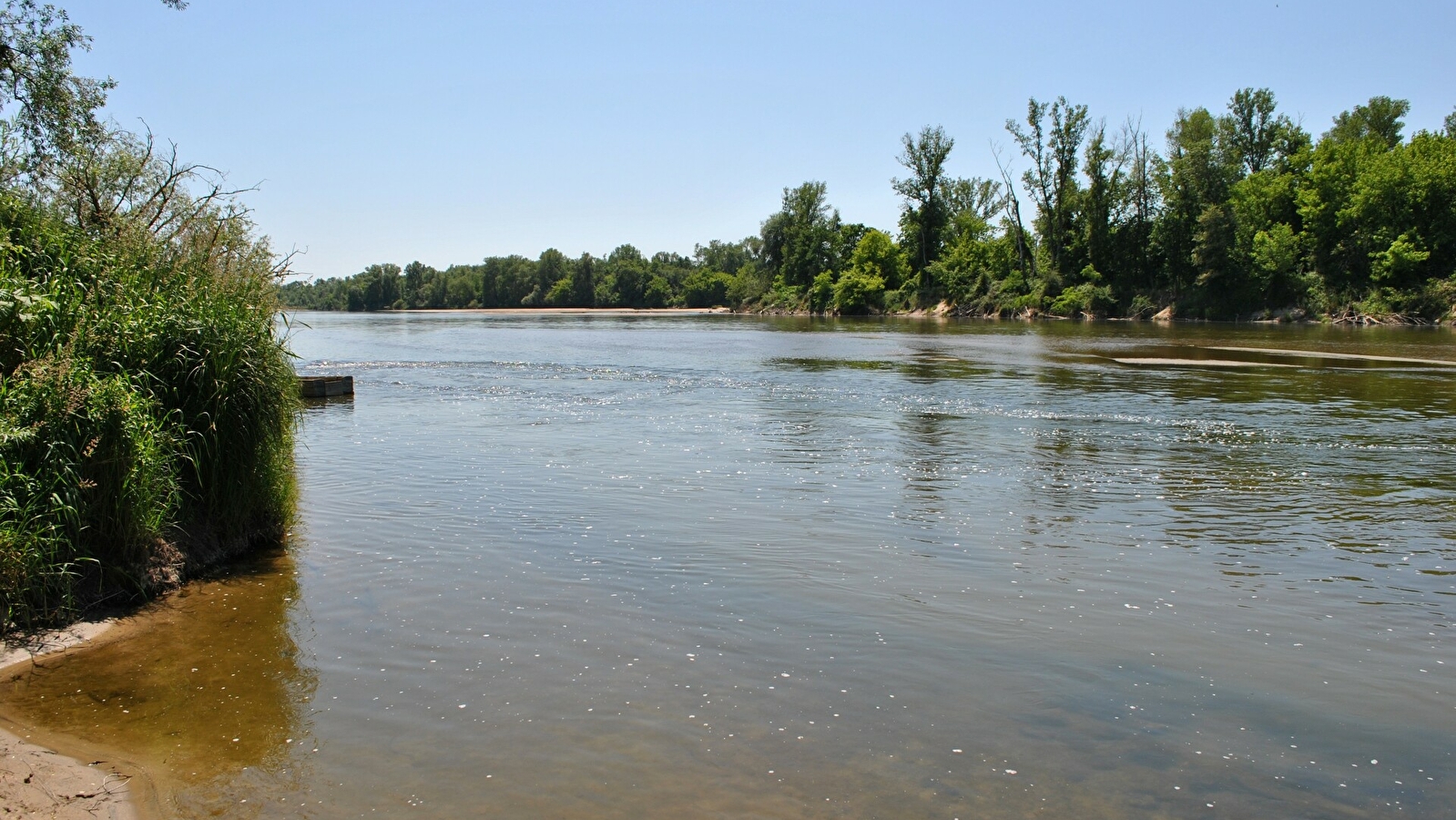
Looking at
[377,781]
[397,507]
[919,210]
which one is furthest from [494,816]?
[919,210]

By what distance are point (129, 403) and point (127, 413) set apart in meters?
0.19

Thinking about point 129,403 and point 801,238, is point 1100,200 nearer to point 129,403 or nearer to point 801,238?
point 801,238

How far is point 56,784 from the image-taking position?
5.40 meters

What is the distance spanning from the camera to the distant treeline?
7350 cm

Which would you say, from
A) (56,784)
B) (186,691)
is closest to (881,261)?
(186,691)

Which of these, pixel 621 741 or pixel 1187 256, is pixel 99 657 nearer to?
pixel 621 741

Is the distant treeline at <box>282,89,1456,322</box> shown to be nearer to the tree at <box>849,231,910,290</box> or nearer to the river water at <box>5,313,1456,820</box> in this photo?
the tree at <box>849,231,910,290</box>

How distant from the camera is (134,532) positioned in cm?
843

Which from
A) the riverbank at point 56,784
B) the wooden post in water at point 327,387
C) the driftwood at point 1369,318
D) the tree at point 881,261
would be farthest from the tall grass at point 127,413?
the tree at point 881,261

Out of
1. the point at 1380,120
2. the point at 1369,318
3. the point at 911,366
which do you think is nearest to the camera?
the point at 911,366

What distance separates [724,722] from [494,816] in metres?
1.69

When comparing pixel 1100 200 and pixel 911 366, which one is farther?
pixel 1100 200

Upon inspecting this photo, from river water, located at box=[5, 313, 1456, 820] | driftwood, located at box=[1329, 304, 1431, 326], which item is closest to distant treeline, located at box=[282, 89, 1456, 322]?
driftwood, located at box=[1329, 304, 1431, 326]

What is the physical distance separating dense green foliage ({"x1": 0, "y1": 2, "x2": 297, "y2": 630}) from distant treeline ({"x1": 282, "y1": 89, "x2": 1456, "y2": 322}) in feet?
262
